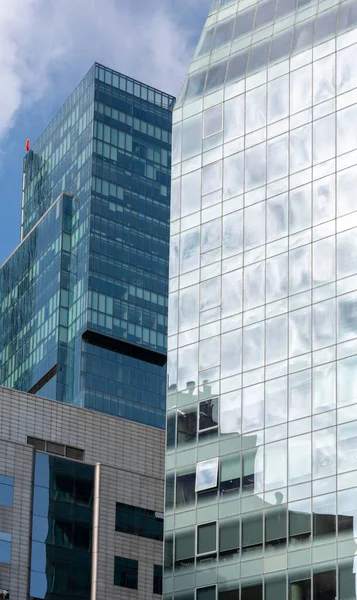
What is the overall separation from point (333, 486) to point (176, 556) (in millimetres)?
11601

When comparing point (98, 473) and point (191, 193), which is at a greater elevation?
point (191, 193)

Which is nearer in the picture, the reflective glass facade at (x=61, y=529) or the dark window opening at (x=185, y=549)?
the dark window opening at (x=185, y=549)

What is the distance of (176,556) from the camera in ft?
250

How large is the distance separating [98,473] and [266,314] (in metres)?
23.1

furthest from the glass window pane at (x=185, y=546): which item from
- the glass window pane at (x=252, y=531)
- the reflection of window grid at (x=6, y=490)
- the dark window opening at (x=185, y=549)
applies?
the reflection of window grid at (x=6, y=490)

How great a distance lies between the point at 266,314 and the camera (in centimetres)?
7662

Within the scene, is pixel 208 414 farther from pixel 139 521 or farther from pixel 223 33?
pixel 223 33

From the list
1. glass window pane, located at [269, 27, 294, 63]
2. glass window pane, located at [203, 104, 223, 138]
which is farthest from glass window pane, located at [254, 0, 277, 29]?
glass window pane, located at [203, 104, 223, 138]

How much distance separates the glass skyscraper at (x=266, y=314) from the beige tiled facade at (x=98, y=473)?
14.9 metres

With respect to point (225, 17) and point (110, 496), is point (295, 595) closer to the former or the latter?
point (110, 496)

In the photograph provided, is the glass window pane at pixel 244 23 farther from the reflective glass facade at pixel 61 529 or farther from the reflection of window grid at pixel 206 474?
the reflective glass facade at pixel 61 529

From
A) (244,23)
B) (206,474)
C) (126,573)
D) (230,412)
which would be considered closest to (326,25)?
(244,23)

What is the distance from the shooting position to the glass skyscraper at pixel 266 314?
7069 centimetres

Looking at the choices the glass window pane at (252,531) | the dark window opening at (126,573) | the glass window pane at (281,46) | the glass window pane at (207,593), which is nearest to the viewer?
the glass window pane at (252,531)
